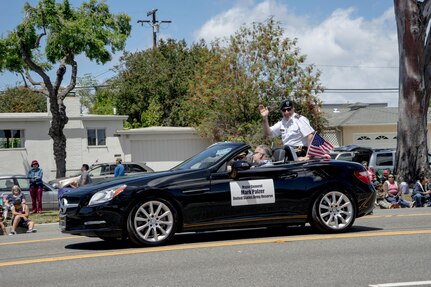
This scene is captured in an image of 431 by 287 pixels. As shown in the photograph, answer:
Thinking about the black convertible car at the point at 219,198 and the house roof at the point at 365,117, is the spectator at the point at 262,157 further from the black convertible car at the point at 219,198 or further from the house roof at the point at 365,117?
the house roof at the point at 365,117

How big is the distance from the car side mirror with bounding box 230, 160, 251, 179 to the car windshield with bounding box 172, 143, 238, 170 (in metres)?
0.31

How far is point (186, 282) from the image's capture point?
7.39m

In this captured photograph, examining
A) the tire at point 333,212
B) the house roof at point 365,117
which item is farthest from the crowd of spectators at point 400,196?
the house roof at point 365,117

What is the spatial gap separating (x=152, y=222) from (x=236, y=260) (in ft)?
5.09

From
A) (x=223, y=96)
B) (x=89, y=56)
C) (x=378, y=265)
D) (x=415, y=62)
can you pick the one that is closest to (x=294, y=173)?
(x=378, y=265)

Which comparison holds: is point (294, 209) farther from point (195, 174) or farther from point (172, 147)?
point (172, 147)

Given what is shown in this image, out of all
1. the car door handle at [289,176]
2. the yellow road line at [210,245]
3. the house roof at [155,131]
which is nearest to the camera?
the yellow road line at [210,245]

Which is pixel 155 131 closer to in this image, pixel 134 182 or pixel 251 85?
pixel 251 85

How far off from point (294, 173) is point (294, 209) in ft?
1.66

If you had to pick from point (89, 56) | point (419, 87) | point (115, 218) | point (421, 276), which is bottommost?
point (421, 276)

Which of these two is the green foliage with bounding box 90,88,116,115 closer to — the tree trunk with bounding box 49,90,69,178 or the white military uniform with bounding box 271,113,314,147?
the tree trunk with bounding box 49,90,69,178

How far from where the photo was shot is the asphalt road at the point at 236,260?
751cm

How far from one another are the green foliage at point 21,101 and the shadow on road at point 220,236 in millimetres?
55973

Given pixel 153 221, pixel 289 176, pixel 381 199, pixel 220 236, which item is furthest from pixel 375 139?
pixel 153 221
